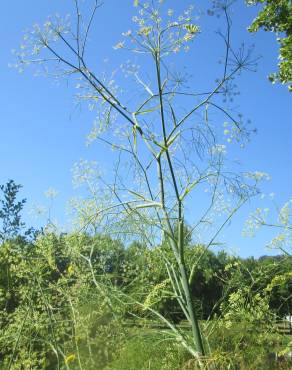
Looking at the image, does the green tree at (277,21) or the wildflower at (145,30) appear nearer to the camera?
the wildflower at (145,30)

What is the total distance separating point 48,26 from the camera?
16.1 feet

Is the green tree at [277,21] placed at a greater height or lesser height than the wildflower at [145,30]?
greater

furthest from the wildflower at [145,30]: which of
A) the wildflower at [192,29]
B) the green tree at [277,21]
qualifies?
the green tree at [277,21]

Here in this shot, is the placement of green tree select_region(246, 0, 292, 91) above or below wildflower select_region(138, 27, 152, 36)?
above

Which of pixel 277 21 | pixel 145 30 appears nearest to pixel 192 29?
pixel 145 30

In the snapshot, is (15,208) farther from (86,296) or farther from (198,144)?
(198,144)

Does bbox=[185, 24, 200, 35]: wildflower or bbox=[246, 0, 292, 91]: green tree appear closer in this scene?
bbox=[185, 24, 200, 35]: wildflower

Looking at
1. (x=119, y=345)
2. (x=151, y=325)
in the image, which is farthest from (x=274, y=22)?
(x=119, y=345)

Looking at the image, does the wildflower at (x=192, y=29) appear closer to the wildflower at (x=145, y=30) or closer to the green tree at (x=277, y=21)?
the wildflower at (x=145, y=30)

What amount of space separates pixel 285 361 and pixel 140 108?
376 centimetres

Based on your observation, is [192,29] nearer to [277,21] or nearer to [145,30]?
[145,30]

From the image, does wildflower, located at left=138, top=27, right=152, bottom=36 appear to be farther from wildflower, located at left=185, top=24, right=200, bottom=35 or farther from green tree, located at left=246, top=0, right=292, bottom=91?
green tree, located at left=246, top=0, right=292, bottom=91

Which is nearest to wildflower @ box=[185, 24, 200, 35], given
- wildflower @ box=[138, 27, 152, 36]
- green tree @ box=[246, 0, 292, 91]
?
wildflower @ box=[138, 27, 152, 36]

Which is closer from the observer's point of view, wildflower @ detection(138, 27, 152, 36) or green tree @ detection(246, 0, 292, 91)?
wildflower @ detection(138, 27, 152, 36)
